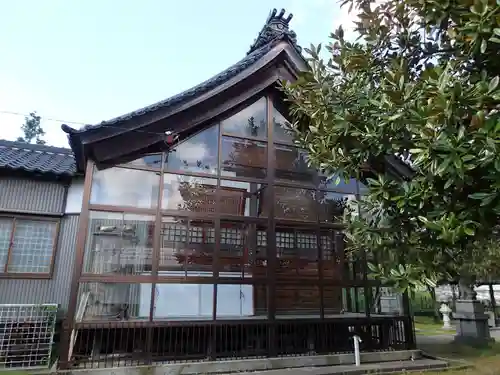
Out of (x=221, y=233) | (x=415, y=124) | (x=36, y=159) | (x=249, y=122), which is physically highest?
(x=249, y=122)

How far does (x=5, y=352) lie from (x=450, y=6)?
7.21 m

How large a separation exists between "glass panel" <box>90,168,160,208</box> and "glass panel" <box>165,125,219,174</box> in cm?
44

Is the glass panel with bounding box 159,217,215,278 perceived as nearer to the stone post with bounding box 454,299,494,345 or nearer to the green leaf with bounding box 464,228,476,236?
the green leaf with bounding box 464,228,476,236

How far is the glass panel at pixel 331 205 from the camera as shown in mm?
7160

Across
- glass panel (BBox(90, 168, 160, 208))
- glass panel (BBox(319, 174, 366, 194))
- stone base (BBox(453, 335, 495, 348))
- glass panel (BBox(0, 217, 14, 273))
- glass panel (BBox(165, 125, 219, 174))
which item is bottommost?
stone base (BBox(453, 335, 495, 348))

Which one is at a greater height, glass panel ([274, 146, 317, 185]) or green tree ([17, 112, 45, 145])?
green tree ([17, 112, 45, 145])

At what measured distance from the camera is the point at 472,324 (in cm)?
915

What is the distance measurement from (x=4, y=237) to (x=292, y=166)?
570 cm

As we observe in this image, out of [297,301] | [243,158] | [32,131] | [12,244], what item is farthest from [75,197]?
[32,131]

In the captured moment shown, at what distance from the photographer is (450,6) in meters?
2.97

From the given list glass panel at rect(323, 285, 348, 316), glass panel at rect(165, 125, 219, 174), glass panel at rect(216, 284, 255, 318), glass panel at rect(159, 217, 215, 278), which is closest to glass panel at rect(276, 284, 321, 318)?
glass panel at rect(323, 285, 348, 316)

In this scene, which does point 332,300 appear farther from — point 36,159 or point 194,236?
point 36,159

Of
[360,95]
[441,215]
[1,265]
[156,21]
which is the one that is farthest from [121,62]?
[441,215]

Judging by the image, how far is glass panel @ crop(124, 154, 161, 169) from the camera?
6.09m
